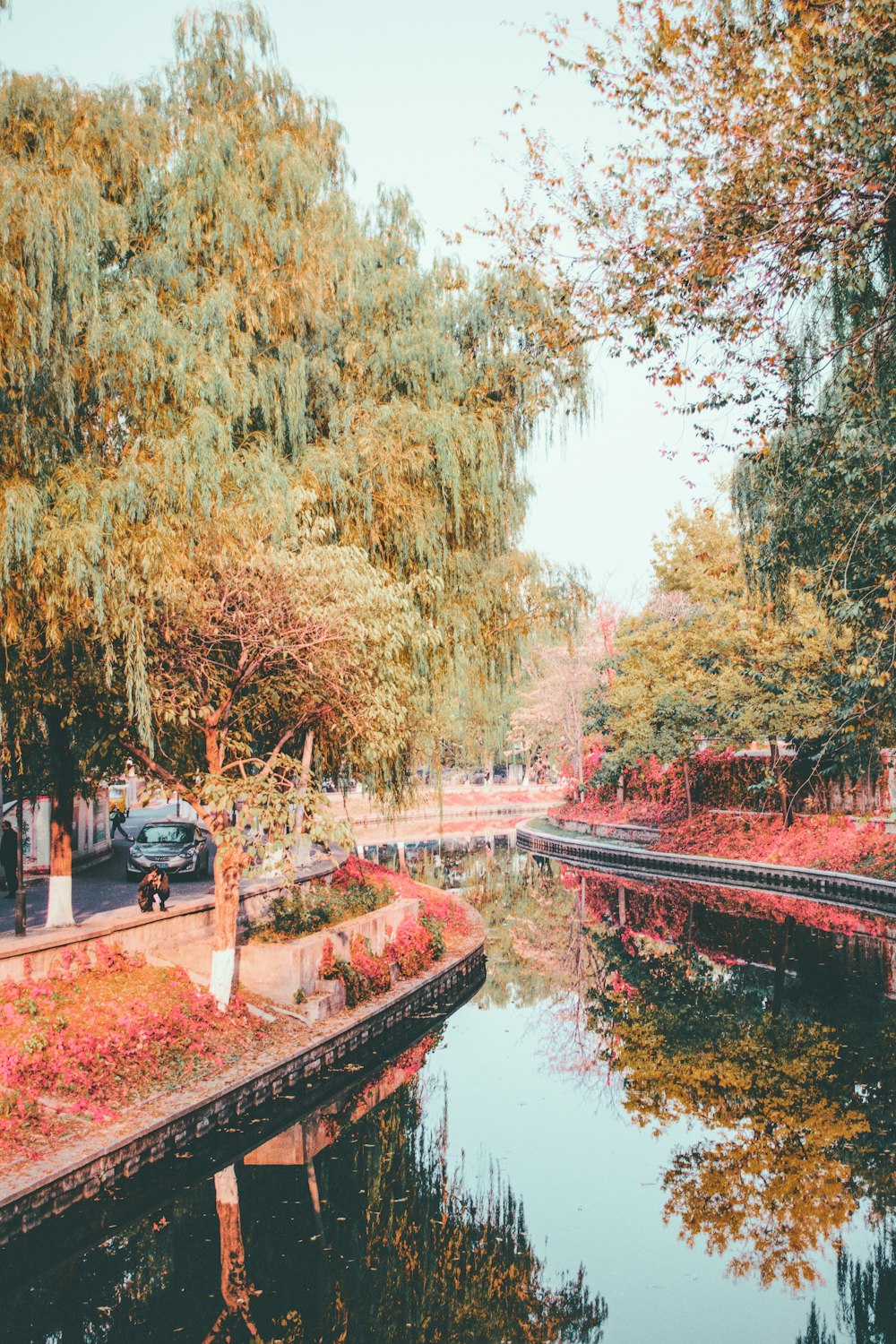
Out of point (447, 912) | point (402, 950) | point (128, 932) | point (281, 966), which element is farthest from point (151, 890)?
point (447, 912)

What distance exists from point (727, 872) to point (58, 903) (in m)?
23.6

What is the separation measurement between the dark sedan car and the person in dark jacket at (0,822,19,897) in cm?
271

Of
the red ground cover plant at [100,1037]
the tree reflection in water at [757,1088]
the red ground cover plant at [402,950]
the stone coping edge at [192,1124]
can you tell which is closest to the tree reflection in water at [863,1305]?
the tree reflection in water at [757,1088]

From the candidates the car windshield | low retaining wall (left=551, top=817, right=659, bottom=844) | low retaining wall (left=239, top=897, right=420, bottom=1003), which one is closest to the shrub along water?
low retaining wall (left=239, top=897, right=420, bottom=1003)

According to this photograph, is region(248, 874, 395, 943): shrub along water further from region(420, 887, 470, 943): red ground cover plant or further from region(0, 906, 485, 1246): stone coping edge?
region(0, 906, 485, 1246): stone coping edge

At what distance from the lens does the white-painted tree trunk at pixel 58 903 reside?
47.8ft

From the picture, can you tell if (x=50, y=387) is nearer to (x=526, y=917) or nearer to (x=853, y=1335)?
(x=853, y=1335)

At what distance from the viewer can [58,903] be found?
14.6m

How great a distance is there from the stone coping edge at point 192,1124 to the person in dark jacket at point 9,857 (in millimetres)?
9196

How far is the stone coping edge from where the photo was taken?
831 centimetres

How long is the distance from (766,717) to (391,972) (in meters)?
17.3

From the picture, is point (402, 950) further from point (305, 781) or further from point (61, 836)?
point (61, 836)

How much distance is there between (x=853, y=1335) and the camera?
25.0 ft

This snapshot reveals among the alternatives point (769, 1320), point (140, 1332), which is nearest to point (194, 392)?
point (140, 1332)
